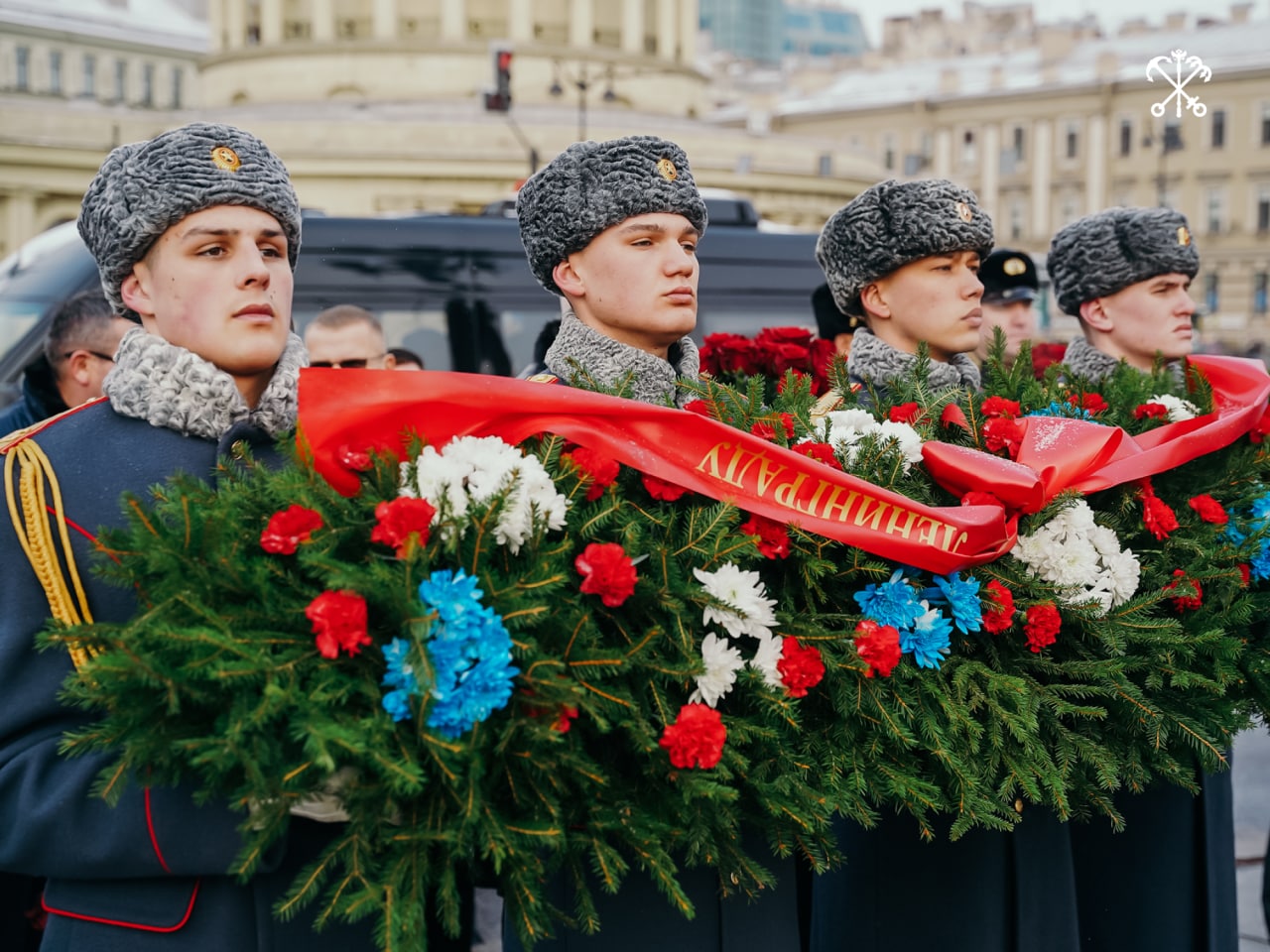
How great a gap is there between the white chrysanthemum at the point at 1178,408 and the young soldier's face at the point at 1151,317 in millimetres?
1053

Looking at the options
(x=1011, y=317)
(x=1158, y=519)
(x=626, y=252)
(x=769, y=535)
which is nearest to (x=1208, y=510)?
(x=1158, y=519)

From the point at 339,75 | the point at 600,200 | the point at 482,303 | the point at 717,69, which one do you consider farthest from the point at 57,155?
the point at 717,69

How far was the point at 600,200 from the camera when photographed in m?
3.29

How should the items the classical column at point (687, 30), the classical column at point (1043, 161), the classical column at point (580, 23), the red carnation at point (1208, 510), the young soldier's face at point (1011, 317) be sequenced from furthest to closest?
the classical column at point (1043, 161), the classical column at point (687, 30), the classical column at point (580, 23), the young soldier's face at point (1011, 317), the red carnation at point (1208, 510)

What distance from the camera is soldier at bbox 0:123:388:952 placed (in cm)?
237

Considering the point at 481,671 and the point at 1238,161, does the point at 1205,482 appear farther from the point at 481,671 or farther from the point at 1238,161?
the point at 1238,161

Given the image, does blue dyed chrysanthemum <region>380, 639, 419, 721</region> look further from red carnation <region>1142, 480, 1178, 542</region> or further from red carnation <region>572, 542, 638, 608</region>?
red carnation <region>1142, 480, 1178, 542</region>

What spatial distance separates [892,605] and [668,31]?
5980cm

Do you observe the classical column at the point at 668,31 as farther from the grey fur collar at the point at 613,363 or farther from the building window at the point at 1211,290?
the grey fur collar at the point at 613,363

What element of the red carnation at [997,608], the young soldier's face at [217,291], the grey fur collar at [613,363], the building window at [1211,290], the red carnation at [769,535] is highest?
the young soldier's face at [217,291]

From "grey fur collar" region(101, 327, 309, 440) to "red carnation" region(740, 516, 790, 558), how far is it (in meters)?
0.84

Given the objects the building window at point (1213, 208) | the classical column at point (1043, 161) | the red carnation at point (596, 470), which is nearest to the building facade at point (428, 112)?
the classical column at point (1043, 161)

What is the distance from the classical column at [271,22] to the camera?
5794 cm

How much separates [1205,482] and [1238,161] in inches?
2640
